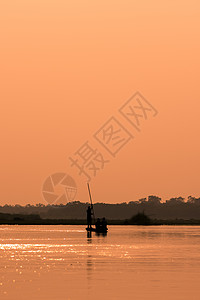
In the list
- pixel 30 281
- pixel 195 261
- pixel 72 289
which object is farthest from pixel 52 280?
pixel 195 261

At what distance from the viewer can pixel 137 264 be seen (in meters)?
56.2

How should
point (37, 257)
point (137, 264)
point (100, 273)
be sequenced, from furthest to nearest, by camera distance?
point (37, 257) < point (137, 264) < point (100, 273)

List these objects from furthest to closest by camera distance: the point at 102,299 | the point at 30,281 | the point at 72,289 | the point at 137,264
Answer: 1. the point at 137,264
2. the point at 30,281
3. the point at 72,289
4. the point at 102,299

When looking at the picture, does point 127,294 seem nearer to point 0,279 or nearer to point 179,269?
point 0,279

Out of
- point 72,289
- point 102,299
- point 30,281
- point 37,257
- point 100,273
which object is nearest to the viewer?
point 102,299

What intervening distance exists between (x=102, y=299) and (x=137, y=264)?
21054mm

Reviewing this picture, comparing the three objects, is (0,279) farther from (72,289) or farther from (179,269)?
(179,269)

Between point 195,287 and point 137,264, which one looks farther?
point 137,264

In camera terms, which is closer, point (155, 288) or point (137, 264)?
point (155, 288)

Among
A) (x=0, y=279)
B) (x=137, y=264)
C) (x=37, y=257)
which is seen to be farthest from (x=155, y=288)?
(x=37, y=257)

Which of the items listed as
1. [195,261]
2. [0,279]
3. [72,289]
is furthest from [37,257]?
[72,289]

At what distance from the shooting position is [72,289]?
130ft

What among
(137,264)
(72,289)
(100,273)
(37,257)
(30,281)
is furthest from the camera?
(37,257)

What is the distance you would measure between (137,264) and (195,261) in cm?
517
